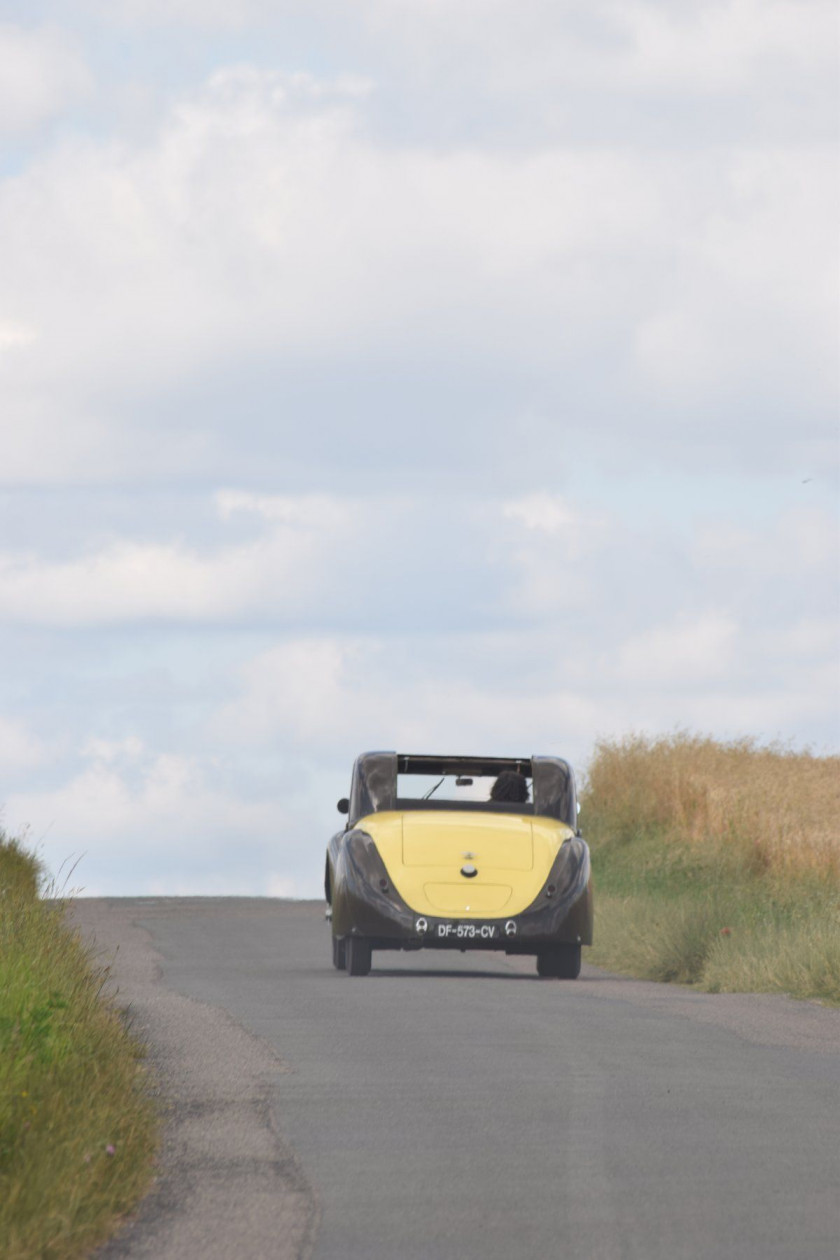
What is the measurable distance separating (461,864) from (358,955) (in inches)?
60.0

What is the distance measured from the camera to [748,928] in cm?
2156

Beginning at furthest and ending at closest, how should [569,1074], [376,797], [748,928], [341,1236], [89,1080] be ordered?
[748,928], [376,797], [569,1074], [89,1080], [341,1236]

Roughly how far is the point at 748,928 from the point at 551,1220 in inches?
581

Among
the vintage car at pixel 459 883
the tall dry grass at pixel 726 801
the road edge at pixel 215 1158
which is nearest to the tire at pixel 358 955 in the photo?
the vintage car at pixel 459 883

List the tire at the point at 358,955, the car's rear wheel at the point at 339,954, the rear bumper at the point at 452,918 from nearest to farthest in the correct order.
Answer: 1. the rear bumper at the point at 452,918
2. the tire at the point at 358,955
3. the car's rear wheel at the point at 339,954

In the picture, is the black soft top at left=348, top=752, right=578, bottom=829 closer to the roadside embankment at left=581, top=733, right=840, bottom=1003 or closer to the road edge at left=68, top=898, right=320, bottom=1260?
the roadside embankment at left=581, top=733, right=840, bottom=1003

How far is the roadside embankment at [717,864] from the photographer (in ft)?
63.9

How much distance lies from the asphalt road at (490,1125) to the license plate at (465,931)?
3.72ft

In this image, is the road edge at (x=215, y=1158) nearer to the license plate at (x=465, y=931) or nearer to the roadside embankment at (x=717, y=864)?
the license plate at (x=465, y=931)

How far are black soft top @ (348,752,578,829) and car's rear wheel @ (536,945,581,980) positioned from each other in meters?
1.21

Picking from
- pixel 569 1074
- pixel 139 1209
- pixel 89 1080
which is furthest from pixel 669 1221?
pixel 569 1074

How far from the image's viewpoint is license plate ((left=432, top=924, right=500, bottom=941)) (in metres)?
17.9

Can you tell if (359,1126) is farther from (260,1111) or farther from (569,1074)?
(569,1074)

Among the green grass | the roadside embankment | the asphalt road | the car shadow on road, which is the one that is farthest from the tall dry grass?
the green grass
